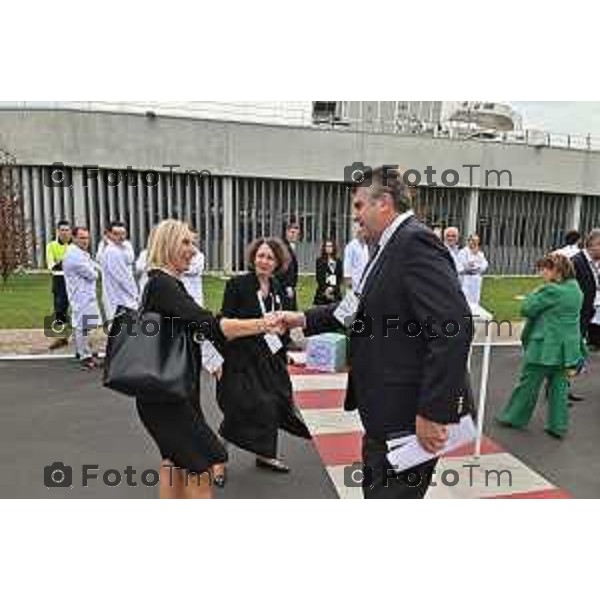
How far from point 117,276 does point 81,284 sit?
0.44 metres

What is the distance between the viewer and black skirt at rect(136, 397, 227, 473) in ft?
Answer: 9.40

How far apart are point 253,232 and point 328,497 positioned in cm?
1417

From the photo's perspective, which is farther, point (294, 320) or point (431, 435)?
point (294, 320)

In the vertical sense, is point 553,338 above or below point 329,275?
above

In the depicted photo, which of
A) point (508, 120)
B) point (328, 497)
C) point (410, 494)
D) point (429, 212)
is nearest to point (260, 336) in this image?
point (328, 497)

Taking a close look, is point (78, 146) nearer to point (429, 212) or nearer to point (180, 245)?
point (429, 212)

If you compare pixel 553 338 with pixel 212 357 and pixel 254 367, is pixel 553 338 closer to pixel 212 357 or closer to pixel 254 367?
pixel 254 367

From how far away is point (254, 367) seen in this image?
154 inches

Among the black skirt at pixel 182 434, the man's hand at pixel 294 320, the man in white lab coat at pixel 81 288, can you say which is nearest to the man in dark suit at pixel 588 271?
the man's hand at pixel 294 320

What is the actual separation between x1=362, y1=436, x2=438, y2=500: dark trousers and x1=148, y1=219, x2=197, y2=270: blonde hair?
1.26 meters

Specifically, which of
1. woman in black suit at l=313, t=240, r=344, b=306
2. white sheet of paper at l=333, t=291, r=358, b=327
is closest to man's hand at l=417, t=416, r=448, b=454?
white sheet of paper at l=333, t=291, r=358, b=327

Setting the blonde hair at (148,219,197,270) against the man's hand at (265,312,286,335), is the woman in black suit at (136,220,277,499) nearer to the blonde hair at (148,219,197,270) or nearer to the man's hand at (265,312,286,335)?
the blonde hair at (148,219,197,270)

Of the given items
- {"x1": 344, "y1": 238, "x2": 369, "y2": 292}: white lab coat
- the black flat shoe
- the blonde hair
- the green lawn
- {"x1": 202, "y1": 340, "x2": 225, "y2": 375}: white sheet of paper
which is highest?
the blonde hair

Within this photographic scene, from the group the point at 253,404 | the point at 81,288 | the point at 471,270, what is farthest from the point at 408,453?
the point at 471,270
